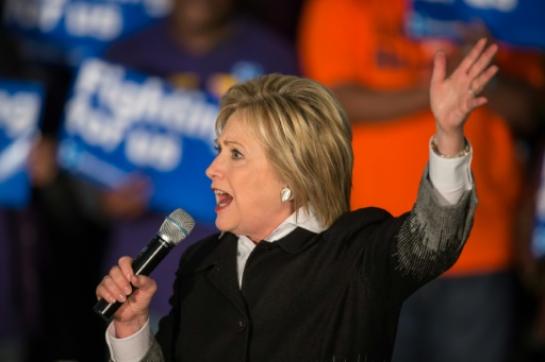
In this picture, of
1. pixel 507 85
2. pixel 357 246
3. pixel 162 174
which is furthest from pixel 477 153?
pixel 357 246

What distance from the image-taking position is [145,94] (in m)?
4.10

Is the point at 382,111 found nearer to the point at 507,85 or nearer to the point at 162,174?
the point at 507,85

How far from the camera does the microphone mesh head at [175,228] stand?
85.4 inches

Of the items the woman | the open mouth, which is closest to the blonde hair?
the woman

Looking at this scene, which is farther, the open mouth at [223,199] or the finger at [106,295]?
the open mouth at [223,199]

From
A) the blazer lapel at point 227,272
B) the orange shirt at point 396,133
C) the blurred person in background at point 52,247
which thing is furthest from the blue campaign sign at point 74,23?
the blazer lapel at point 227,272

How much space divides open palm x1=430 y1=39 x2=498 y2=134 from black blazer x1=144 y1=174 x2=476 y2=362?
0.41ft

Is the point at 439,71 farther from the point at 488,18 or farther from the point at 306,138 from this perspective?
the point at 488,18

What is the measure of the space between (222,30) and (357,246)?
2.24 m

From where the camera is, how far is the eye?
2.27m

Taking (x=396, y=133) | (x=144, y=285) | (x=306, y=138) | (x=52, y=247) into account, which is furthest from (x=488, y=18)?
(x=52, y=247)

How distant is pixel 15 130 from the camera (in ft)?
13.7

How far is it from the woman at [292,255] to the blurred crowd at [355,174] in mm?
1129

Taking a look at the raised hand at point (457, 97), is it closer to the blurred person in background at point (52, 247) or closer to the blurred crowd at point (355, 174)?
the blurred crowd at point (355, 174)
